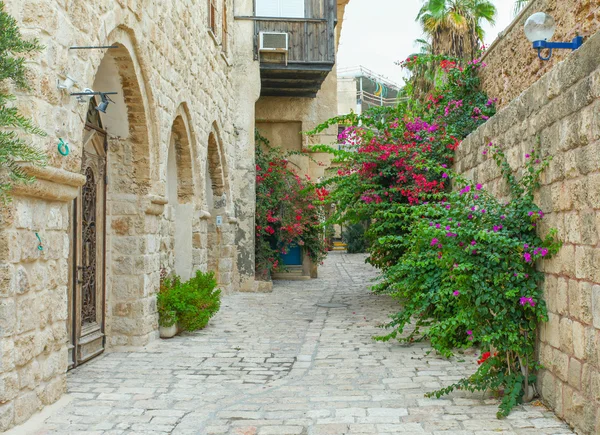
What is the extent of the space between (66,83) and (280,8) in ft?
32.7

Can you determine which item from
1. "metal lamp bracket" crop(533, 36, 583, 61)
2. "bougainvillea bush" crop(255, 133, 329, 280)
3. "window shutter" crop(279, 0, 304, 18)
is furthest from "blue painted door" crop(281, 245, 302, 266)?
"metal lamp bracket" crop(533, 36, 583, 61)

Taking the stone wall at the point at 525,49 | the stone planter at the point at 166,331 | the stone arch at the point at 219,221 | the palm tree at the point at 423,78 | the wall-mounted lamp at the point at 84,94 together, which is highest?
the palm tree at the point at 423,78

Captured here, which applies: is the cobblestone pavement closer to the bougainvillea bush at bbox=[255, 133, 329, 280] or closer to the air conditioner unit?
the bougainvillea bush at bbox=[255, 133, 329, 280]

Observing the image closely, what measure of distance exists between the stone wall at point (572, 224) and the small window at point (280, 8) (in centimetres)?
988

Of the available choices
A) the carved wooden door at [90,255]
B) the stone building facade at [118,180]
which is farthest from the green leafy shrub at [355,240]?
the carved wooden door at [90,255]

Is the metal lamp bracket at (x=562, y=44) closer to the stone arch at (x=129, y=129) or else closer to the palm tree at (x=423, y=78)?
the stone arch at (x=129, y=129)

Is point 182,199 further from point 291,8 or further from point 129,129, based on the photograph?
point 291,8

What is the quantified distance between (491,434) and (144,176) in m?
4.59

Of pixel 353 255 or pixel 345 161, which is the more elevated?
pixel 345 161

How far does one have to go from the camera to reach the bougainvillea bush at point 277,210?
Answer: 13.7m

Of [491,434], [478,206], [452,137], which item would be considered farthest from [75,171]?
[452,137]

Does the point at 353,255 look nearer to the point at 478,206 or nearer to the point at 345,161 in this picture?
the point at 345,161

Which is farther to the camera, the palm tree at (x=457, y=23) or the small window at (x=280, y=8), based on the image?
the palm tree at (x=457, y=23)

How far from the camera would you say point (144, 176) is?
677 cm
